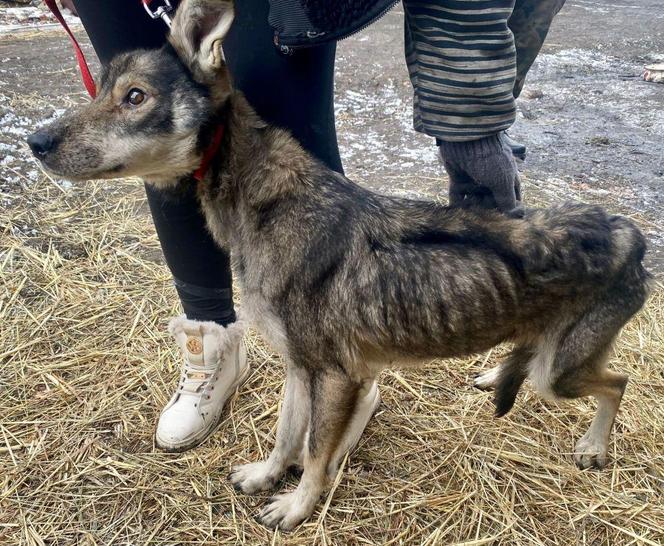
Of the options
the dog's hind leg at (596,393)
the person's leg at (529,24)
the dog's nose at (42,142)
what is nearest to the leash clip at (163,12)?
the dog's nose at (42,142)

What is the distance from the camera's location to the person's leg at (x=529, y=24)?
315 cm

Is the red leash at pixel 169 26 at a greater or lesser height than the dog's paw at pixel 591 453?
greater

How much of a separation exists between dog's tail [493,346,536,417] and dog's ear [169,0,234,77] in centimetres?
175

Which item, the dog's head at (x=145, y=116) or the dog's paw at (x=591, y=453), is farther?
the dog's paw at (x=591, y=453)

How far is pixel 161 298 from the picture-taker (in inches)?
152

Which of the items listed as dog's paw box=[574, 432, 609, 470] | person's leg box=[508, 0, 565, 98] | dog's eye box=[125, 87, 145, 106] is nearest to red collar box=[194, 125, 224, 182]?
dog's eye box=[125, 87, 145, 106]

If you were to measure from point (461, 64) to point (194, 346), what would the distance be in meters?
1.83

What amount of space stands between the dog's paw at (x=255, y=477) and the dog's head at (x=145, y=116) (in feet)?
4.83

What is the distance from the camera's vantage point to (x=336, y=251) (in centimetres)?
228

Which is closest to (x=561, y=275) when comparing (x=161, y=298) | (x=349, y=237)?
(x=349, y=237)

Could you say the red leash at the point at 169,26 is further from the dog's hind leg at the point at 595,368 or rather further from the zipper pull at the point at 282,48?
the dog's hind leg at the point at 595,368

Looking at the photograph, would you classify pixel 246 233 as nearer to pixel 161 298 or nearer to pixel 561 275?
pixel 561 275

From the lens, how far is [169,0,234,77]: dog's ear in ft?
6.63

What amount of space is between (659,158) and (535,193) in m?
1.59
